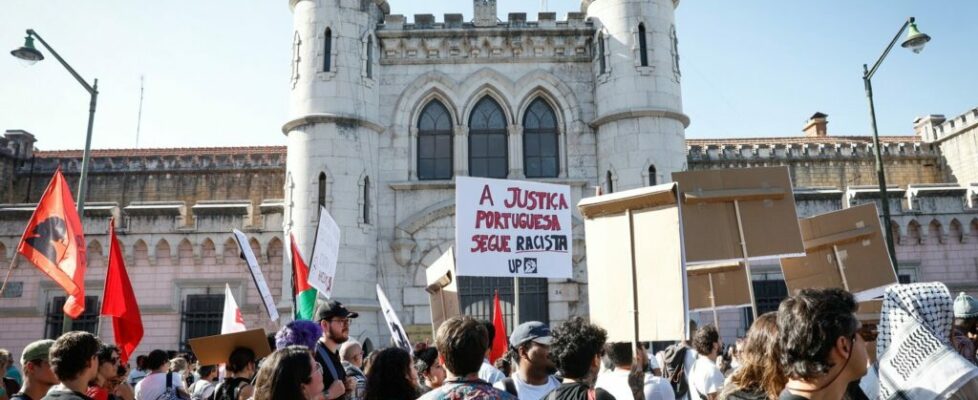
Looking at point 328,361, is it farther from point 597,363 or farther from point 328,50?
point 328,50

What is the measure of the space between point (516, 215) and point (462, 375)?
574cm

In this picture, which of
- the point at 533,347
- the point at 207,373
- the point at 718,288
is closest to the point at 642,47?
the point at 718,288

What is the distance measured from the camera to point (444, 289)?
10688mm

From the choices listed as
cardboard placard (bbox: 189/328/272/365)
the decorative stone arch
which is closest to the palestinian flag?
cardboard placard (bbox: 189/328/272/365)

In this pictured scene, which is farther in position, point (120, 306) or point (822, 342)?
point (120, 306)

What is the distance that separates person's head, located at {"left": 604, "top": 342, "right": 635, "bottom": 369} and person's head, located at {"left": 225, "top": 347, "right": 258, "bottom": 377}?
285 centimetres

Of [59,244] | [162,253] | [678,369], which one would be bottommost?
[678,369]

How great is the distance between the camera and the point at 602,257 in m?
6.36

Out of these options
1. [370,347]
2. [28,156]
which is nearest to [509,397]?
[370,347]

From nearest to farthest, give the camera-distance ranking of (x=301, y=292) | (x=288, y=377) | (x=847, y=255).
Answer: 1. (x=288, y=377)
2. (x=847, y=255)
3. (x=301, y=292)

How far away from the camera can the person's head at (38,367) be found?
4578 mm

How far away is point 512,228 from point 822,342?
682 centimetres

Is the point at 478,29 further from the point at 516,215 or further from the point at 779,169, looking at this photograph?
the point at 779,169

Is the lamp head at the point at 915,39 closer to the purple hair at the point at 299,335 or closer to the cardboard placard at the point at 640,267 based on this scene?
the cardboard placard at the point at 640,267
